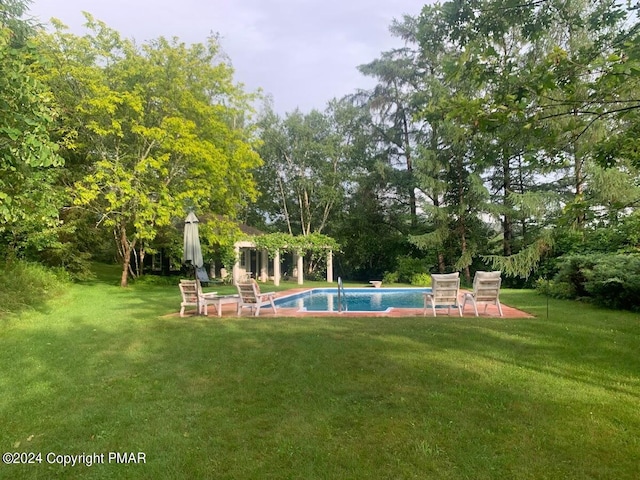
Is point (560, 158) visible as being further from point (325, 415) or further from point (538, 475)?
point (325, 415)

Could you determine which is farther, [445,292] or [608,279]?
[608,279]

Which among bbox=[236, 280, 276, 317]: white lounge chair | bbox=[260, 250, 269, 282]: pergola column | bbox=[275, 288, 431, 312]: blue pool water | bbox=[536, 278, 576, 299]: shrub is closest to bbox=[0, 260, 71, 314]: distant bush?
bbox=[236, 280, 276, 317]: white lounge chair

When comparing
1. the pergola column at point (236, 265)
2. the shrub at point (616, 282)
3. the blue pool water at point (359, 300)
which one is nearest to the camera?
the shrub at point (616, 282)

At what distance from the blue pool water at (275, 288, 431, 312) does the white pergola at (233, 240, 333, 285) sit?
13.0 ft

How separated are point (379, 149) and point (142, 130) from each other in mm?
15771

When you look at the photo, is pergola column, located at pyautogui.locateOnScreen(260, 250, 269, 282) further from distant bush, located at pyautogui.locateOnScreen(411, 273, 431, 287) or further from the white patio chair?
the white patio chair

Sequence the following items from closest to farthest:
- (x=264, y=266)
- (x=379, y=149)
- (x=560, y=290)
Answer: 1. (x=560, y=290)
2. (x=264, y=266)
3. (x=379, y=149)

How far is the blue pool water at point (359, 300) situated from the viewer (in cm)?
1271

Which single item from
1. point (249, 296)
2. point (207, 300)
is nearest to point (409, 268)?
point (249, 296)

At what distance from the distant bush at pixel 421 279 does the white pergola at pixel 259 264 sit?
4.71 metres

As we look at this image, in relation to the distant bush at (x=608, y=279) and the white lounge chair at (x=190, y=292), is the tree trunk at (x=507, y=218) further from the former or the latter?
the white lounge chair at (x=190, y=292)

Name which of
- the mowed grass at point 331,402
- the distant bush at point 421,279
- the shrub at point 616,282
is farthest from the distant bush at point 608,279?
the distant bush at point 421,279

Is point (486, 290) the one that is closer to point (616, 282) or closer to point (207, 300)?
point (616, 282)

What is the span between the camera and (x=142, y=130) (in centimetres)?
1477
